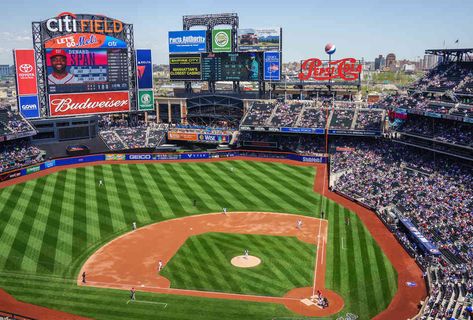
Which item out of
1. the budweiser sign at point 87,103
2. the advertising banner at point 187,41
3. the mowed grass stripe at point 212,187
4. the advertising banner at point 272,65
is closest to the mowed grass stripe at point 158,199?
the mowed grass stripe at point 212,187

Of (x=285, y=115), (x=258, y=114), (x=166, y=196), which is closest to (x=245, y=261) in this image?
(x=166, y=196)

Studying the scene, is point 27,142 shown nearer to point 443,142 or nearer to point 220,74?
point 220,74

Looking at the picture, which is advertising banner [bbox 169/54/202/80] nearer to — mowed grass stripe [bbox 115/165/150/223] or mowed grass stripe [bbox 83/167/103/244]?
mowed grass stripe [bbox 115/165/150/223]

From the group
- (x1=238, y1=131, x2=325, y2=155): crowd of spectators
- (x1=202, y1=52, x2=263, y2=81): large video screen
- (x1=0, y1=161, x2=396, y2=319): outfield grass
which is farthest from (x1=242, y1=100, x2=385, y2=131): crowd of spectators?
(x1=0, y1=161, x2=396, y2=319): outfield grass

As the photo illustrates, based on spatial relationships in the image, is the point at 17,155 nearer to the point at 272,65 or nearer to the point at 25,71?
the point at 25,71

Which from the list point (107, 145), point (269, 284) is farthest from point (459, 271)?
point (107, 145)
